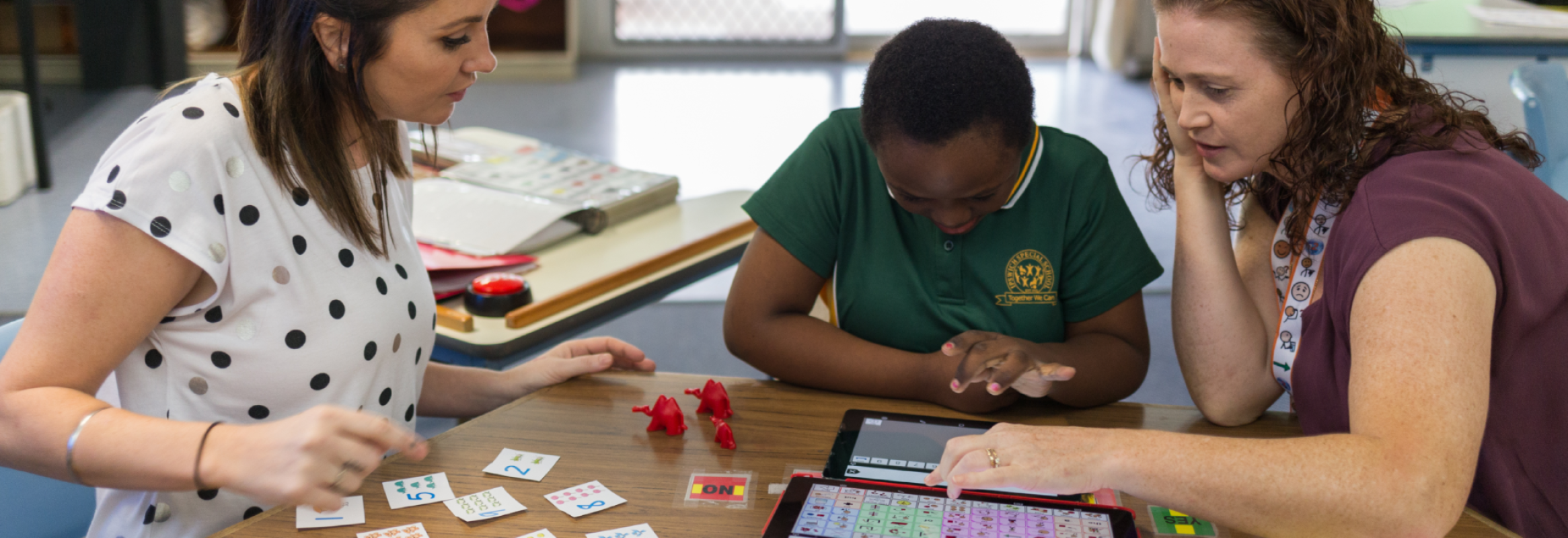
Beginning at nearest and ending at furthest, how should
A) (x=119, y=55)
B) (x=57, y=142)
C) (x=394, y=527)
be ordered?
1. (x=394, y=527)
2. (x=57, y=142)
3. (x=119, y=55)

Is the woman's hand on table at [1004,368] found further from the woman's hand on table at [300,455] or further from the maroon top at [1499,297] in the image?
the woman's hand on table at [300,455]

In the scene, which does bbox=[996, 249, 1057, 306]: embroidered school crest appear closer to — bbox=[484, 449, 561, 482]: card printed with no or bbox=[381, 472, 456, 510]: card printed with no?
bbox=[484, 449, 561, 482]: card printed with no

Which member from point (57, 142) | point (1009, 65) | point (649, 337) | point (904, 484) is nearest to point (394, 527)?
point (904, 484)

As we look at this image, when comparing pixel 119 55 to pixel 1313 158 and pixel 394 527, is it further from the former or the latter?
pixel 1313 158

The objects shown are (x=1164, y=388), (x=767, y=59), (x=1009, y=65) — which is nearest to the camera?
(x=1009, y=65)

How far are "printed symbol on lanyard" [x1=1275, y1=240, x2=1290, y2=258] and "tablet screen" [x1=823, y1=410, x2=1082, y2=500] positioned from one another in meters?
0.42

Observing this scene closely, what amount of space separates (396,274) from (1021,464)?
30.7 inches

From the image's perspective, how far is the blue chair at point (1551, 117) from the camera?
2.15 meters

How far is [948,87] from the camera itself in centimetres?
121

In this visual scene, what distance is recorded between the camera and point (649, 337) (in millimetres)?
3521

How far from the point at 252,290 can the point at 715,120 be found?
15.2 ft

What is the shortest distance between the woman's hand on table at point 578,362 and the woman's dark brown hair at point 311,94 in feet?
0.88

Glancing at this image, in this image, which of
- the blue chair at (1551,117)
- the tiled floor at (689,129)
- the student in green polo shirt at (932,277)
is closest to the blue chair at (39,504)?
the student in green polo shirt at (932,277)

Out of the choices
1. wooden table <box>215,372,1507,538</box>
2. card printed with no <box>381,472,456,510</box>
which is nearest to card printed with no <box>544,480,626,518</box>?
wooden table <box>215,372,1507,538</box>
